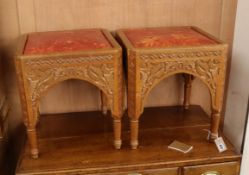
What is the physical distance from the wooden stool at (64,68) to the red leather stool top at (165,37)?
11cm

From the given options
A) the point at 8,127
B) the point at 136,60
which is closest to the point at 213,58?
the point at 136,60

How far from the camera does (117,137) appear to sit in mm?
1105

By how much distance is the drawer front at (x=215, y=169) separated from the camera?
1085mm

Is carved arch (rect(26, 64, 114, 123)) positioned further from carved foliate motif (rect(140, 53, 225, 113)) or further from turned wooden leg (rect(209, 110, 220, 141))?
turned wooden leg (rect(209, 110, 220, 141))

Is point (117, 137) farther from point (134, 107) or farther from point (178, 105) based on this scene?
point (178, 105)

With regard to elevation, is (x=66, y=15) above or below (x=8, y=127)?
above

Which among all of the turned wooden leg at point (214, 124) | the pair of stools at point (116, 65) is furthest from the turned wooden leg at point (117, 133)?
the turned wooden leg at point (214, 124)

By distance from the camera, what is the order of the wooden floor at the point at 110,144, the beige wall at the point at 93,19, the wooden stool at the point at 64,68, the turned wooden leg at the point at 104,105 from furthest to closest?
the turned wooden leg at the point at 104,105
the beige wall at the point at 93,19
the wooden floor at the point at 110,144
the wooden stool at the point at 64,68

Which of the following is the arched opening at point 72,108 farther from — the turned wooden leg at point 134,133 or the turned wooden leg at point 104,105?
the turned wooden leg at point 134,133

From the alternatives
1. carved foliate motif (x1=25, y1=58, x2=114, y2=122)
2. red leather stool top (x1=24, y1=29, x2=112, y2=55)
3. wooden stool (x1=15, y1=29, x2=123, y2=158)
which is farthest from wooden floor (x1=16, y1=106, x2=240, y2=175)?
red leather stool top (x1=24, y1=29, x2=112, y2=55)

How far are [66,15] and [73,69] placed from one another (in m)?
0.38

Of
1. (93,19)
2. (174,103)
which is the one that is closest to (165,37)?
(93,19)

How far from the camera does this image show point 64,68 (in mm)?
961

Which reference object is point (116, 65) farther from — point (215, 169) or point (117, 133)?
point (215, 169)
